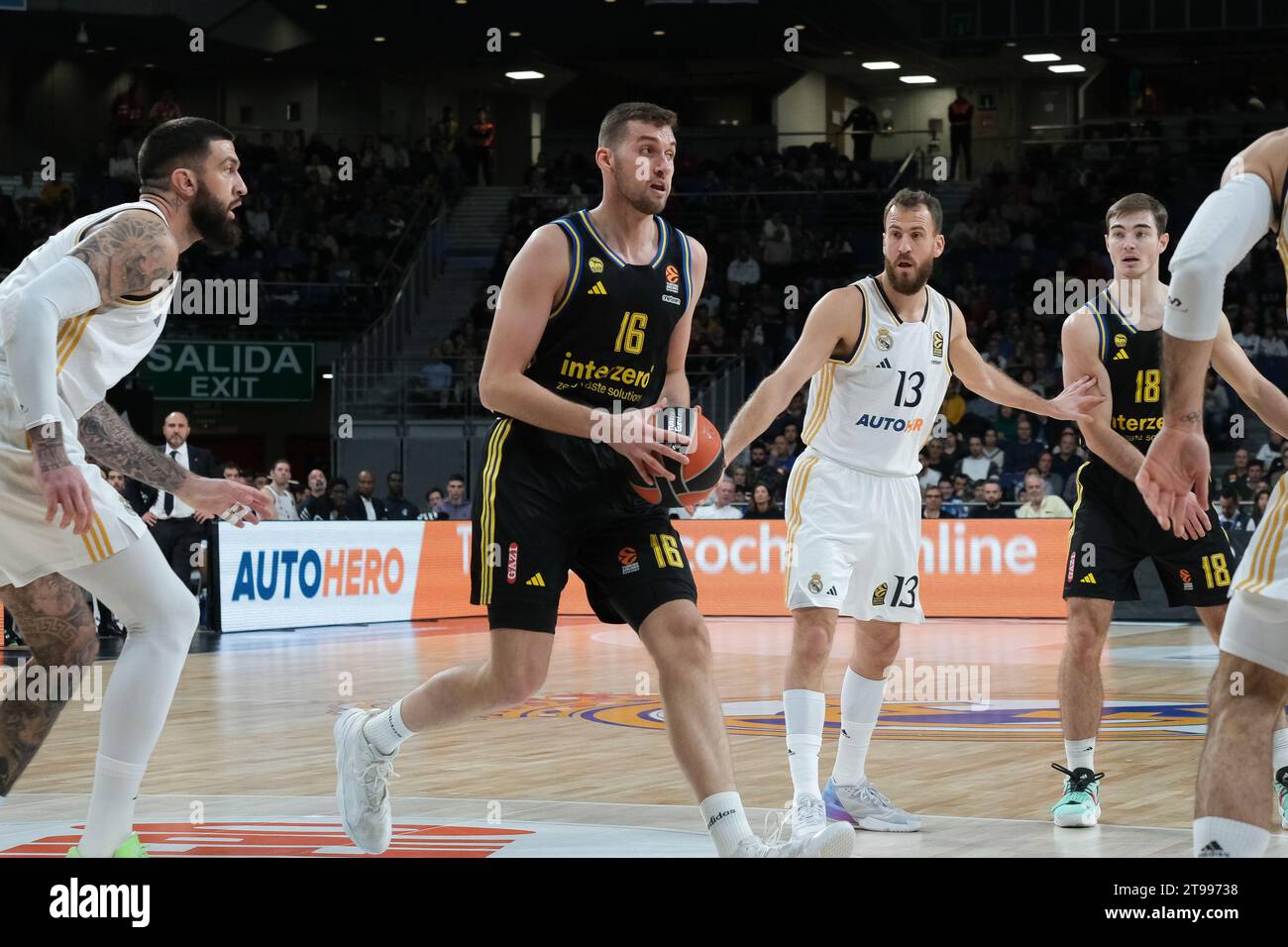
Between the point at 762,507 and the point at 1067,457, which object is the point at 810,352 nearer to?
the point at 762,507

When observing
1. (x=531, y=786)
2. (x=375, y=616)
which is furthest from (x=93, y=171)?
(x=531, y=786)

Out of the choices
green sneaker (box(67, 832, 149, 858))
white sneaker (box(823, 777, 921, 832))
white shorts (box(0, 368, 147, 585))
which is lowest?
white sneaker (box(823, 777, 921, 832))

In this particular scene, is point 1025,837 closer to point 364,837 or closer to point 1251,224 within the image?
point 364,837

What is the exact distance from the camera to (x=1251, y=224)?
3.43 metres

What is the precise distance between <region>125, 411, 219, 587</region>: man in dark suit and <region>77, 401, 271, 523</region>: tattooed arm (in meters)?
9.62

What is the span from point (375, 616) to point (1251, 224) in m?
15.2

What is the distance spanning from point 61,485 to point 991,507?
15274 mm

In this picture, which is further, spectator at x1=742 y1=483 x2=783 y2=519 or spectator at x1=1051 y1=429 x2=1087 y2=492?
spectator at x1=1051 y1=429 x2=1087 y2=492

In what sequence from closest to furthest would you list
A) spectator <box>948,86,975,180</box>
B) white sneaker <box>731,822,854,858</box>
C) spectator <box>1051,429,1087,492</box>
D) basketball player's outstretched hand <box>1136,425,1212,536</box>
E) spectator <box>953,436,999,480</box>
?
basketball player's outstretched hand <box>1136,425,1212,536</box>
white sneaker <box>731,822,854,858</box>
spectator <box>1051,429,1087,492</box>
spectator <box>953,436,999,480</box>
spectator <box>948,86,975,180</box>

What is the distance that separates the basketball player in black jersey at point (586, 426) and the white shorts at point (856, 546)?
1395 mm

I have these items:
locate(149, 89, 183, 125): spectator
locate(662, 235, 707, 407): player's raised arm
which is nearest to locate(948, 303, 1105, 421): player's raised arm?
locate(662, 235, 707, 407): player's raised arm

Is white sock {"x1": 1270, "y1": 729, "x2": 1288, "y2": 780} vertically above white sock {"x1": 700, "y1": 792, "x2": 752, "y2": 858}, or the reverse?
white sock {"x1": 700, "y1": 792, "x2": 752, "y2": 858}

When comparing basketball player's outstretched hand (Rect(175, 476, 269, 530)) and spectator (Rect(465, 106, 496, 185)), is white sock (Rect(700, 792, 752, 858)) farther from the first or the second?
spectator (Rect(465, 106, 496, 185))

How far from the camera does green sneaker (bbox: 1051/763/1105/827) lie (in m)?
5.99
